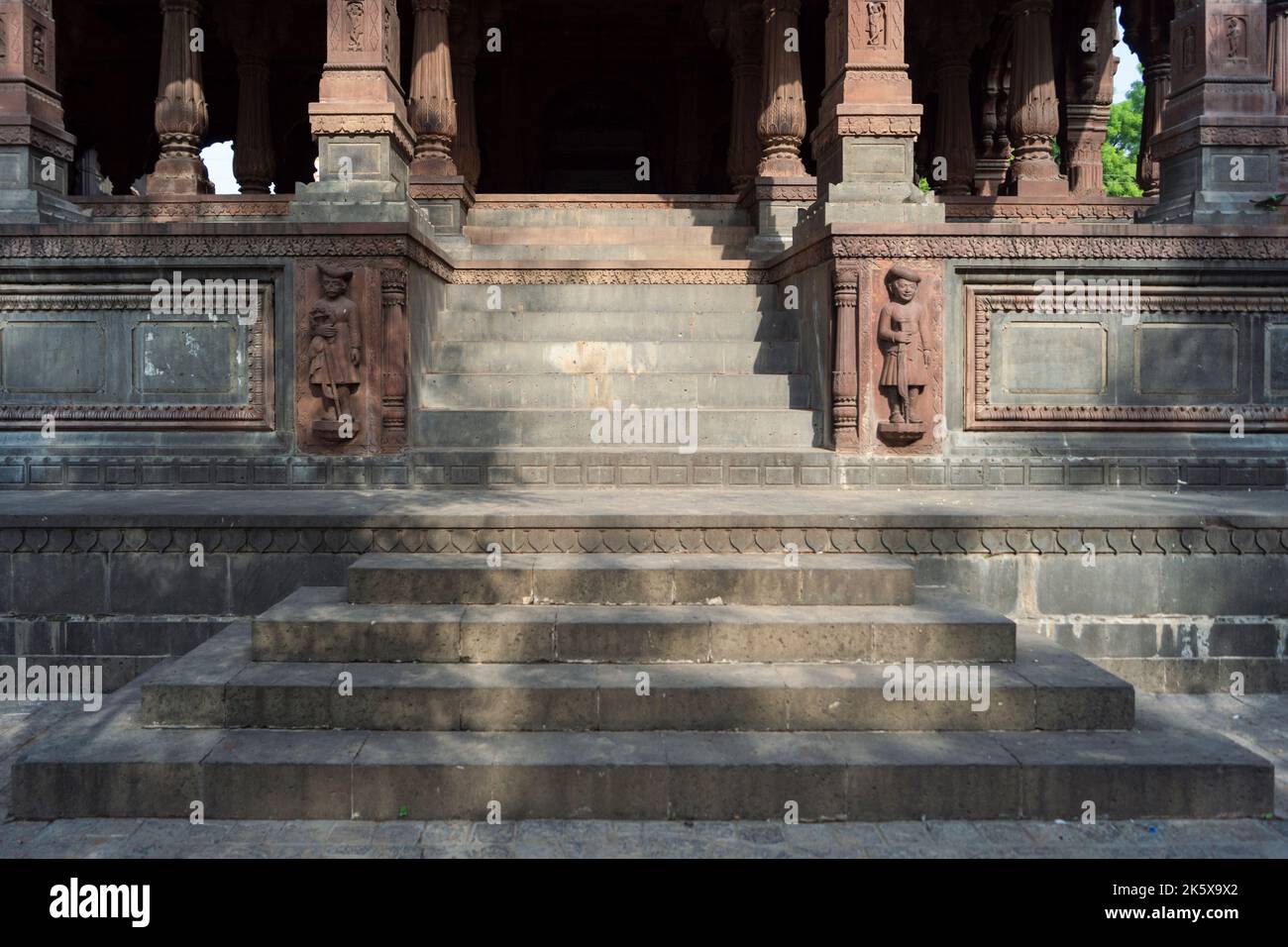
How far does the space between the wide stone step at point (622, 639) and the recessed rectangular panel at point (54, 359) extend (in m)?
3.80

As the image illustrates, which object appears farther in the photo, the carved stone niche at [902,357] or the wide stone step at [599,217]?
the wide stone step at [599,217]

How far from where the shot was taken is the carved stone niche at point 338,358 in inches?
276

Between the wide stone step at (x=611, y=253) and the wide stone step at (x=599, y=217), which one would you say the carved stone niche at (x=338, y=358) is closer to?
the wide stone step at (x=611, y=253)

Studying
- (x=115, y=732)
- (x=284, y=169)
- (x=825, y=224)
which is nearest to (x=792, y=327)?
(x=825, y=224)

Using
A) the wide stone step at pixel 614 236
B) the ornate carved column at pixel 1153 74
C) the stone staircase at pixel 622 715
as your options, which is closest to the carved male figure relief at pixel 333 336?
the stone staircase at pixel 622 715

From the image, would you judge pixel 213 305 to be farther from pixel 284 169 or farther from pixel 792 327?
pixel 284 169

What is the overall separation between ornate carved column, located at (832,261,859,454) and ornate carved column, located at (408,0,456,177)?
5.69 meters

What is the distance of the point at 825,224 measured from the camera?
7.23m

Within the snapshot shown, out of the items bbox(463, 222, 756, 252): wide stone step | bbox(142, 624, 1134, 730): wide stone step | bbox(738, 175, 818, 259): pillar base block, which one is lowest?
bbox(142, 624, 1134, 730): wide stone step

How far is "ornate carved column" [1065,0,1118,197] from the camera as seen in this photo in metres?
16.0

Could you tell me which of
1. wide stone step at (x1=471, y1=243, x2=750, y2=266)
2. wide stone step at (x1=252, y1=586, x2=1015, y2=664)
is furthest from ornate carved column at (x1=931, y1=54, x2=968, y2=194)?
wide stone step at (x1=252, y1=586, x2=1015, y2=664)

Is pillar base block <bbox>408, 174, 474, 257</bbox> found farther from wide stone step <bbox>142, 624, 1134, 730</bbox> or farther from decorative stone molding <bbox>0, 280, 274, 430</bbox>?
wide stone step <bbox>142, 624, 1134, 730</bbox>

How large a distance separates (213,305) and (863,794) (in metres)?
5.94

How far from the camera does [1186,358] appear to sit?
7242mm
